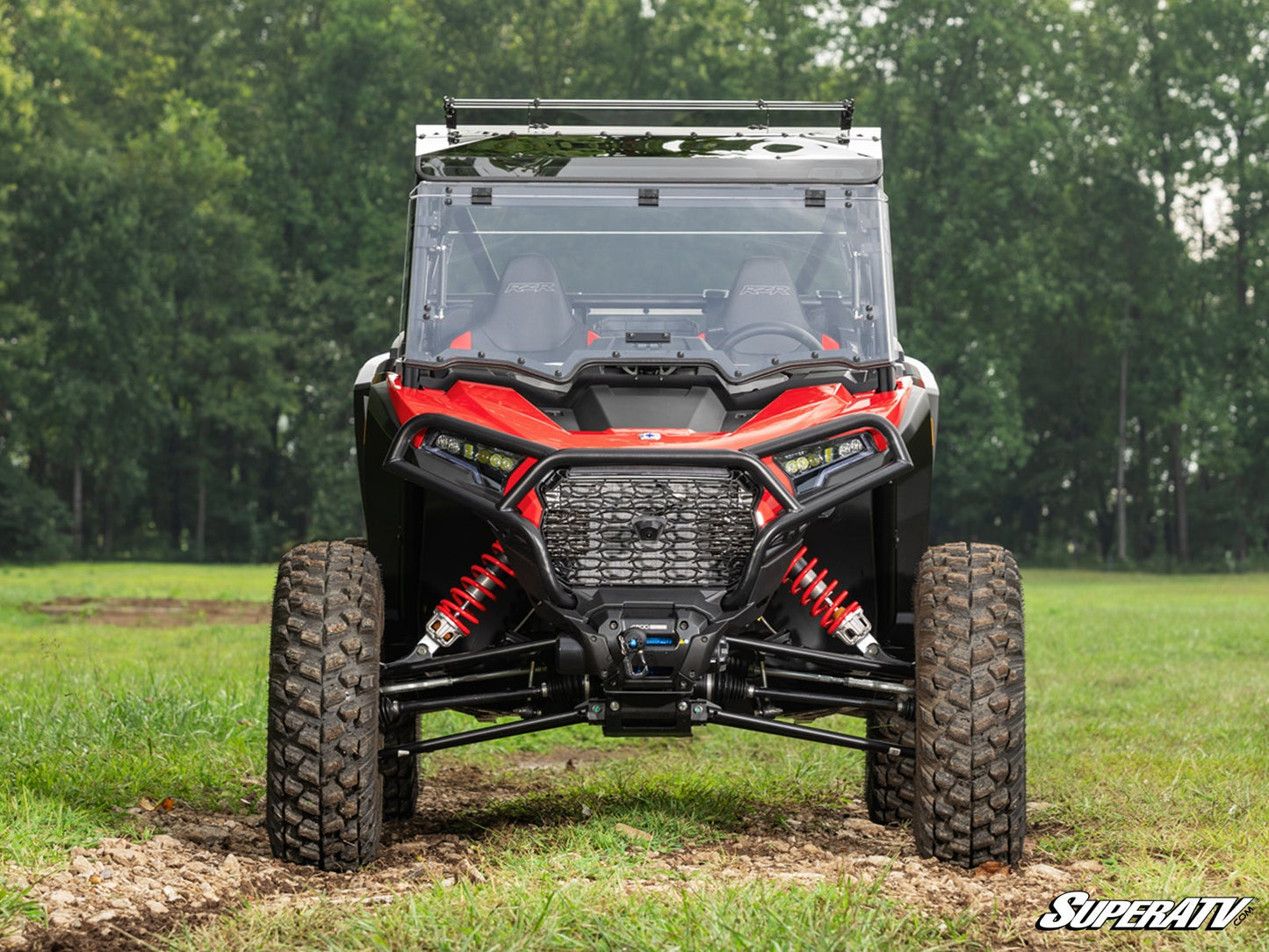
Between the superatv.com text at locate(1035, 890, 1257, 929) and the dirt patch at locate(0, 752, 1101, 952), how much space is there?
0.32 ft

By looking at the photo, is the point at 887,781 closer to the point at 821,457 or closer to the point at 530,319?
the point at 821,457

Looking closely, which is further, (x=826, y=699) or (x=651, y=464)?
(x=826, y=699)

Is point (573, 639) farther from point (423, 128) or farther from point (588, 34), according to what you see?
point (588, 34)

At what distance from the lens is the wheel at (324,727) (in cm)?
564

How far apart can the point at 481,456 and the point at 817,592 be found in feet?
4.63

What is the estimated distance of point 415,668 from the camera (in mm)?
6055

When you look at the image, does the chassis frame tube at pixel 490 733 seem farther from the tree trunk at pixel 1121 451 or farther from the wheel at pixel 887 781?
the tree trunk at pixel 1121 451

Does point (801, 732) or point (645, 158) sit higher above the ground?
point (645, 158)

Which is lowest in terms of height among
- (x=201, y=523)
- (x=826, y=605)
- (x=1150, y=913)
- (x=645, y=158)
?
(x=1150, y=913)

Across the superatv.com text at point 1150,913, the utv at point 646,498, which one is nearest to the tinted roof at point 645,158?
the utv at point 646,498

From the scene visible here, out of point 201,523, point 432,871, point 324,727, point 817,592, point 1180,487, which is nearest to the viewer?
point 432,871

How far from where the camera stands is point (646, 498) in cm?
575

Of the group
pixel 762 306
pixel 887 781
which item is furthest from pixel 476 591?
pixel 887 781

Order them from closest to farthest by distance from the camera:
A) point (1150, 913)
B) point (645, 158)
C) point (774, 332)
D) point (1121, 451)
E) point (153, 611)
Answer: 1. point (1150, 913)
2. point (774, 332)
3. point (645, 158)
4. point (153, 611)
5. point (1121, 451)
